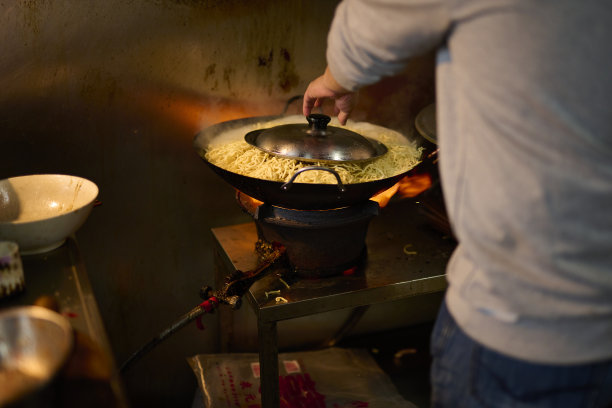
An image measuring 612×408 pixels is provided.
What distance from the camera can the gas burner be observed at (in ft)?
7.15

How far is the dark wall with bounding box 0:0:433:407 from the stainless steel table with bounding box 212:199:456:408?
0.43 meters

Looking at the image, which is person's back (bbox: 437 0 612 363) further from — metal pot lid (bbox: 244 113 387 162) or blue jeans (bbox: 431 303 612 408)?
metal pot lid (bbox: 244 113 387 162)

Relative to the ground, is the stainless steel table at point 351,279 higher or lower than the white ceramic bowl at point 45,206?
lower

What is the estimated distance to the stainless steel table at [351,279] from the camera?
87.1 inches

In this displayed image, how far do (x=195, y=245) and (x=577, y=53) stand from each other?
2.54m

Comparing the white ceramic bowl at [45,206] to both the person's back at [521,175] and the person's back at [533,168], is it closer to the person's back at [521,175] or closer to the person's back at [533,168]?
the person's back at [521,175]

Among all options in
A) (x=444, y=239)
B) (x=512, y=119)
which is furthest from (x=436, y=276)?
(x=512, y=119)

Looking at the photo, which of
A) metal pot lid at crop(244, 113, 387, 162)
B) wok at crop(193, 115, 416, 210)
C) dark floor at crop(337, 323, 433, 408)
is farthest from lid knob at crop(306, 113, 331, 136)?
dark floor at crop(337, 323, 433, 408)

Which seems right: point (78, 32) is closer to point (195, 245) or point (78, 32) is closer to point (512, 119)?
point (195, 245)

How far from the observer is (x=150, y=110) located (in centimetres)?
Result: 278

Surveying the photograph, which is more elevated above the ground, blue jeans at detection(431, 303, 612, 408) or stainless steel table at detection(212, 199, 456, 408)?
blue jeans at detection(431, 303, 612, 408)

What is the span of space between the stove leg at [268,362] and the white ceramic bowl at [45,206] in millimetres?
871

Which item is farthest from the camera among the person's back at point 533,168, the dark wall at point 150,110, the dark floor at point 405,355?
the dark floor at point 405,355

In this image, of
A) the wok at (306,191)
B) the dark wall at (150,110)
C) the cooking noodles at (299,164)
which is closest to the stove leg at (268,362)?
the wok at (306,191)
